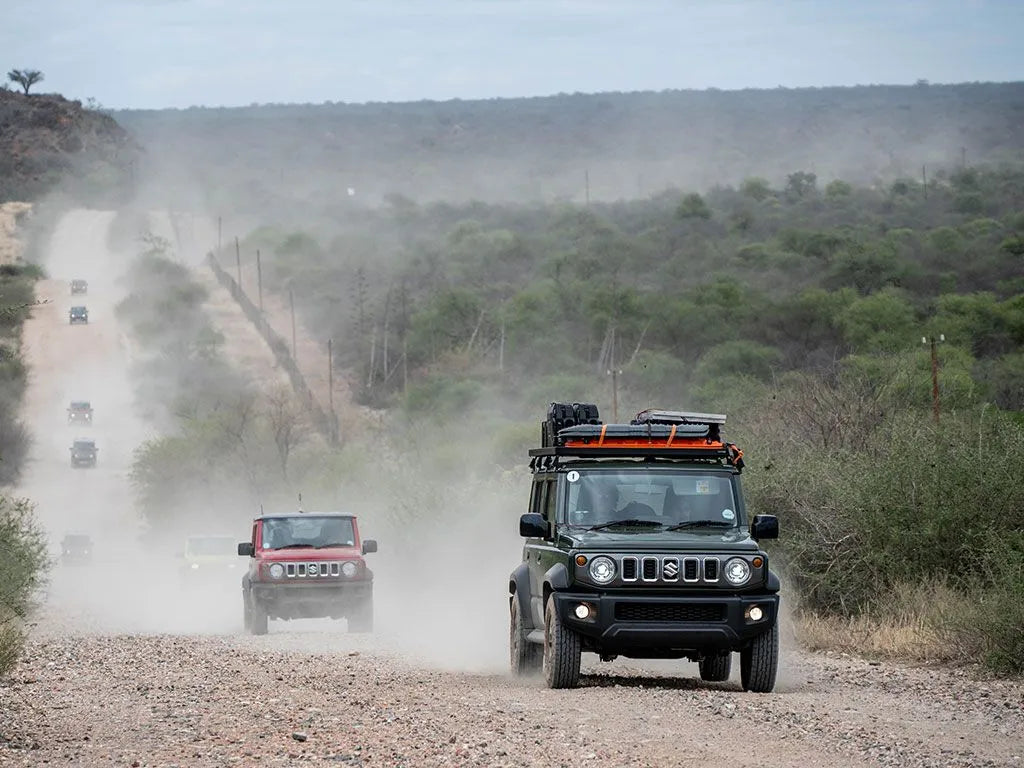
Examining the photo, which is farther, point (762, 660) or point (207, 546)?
point (207, 546)

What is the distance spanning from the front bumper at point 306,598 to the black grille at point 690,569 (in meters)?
11.8

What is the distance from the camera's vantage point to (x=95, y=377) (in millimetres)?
85750

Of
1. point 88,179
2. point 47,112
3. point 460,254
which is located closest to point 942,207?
point 460,254

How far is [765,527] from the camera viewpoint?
14.1m

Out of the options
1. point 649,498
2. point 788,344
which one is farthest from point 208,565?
point 788,344

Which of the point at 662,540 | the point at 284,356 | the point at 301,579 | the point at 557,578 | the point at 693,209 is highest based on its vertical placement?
the point at 693,209

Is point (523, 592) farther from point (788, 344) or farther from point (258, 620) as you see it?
point (788, 344)

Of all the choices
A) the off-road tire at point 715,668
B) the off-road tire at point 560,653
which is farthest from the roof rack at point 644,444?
the off-road tire at point 715,668

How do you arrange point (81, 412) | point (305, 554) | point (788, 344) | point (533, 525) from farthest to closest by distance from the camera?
point (81, 412) < point (788, 344) < point (305, 554) < point (533, 525)

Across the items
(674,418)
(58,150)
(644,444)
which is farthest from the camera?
(58,150)

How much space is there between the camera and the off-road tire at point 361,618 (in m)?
25.1

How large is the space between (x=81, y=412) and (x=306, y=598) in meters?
55.5

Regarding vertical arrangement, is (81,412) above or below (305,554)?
above

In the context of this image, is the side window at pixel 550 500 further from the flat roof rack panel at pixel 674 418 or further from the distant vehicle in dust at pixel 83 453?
the distant vehicle in dust at pixel 83 453
